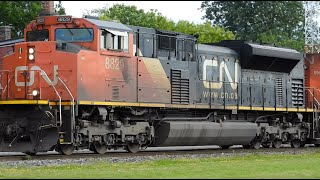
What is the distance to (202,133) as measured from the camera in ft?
72.8

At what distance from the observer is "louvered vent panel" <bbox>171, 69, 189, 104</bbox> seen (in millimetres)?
21453

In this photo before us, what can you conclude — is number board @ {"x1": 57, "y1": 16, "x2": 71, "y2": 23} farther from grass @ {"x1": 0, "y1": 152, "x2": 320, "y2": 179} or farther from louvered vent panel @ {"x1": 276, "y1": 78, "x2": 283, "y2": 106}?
louvered vent panel @ {"x1": 276, "y1": 78, "x2": 283, "y2": 106}

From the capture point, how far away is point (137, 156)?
19.1m

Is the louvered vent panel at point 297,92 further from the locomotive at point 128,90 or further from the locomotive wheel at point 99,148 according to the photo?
the locomotive wheel at point 99,148

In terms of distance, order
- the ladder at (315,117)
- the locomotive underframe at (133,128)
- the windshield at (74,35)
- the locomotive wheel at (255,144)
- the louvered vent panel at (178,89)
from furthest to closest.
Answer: the ladder at (315,117) < the locomotive wheel at (255,144) < the louvered vent panel at (178,89) < the windshield at (74,35) < the locomotive underframe at (133,128)

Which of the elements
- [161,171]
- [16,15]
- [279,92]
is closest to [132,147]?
[161,171]

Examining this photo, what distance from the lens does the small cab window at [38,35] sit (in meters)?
19.4

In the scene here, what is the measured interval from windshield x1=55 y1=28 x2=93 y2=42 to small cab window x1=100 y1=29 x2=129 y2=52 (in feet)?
1.17

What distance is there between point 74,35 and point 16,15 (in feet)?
86.7

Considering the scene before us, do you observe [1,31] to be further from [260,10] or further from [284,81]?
[260,10]

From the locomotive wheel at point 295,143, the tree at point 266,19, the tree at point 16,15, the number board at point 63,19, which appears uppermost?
the tree at point 266,19

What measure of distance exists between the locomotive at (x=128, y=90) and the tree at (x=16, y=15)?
22079 millimetres

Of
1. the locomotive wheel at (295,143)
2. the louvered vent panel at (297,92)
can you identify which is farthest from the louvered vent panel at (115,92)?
the louvered vent panel at (297,92)

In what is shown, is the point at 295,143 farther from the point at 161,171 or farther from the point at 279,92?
the point at 161,171
